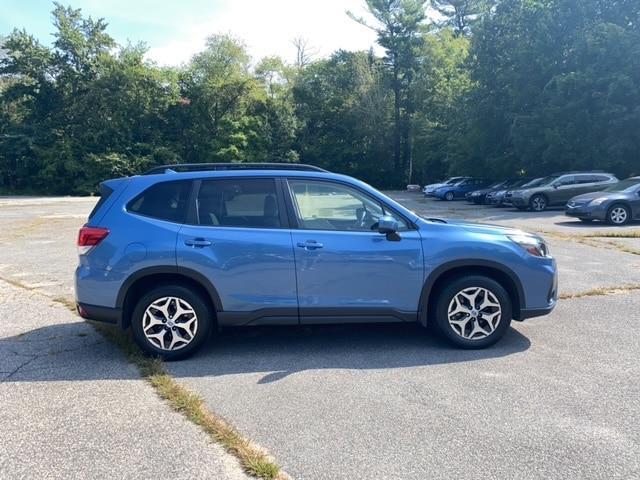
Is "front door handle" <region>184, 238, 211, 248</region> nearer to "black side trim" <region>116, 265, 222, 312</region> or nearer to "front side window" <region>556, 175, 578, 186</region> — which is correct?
"black side trim" <region>116, 265, 222, 312</region>

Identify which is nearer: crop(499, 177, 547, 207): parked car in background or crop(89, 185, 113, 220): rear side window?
crop(89, 185, 113, 220): rear side window

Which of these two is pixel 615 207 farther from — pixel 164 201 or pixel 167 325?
pixel 167 325

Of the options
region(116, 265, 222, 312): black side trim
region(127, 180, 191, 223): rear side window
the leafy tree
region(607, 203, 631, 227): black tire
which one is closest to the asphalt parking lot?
region(116, 265, 222, 312): black side trim

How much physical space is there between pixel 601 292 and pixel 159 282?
5.85m

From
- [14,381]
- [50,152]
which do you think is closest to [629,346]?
[14,381]

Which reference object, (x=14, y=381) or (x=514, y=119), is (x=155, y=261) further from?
(x=514, y=119)

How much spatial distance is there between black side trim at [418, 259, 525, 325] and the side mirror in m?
0.56

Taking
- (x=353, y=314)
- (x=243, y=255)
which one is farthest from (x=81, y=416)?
(x=353, y=314)

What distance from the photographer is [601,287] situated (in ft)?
24.7

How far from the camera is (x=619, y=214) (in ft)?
51.9

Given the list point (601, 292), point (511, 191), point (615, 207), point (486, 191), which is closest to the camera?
point (601, 292)

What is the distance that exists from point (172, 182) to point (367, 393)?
2.68 metres

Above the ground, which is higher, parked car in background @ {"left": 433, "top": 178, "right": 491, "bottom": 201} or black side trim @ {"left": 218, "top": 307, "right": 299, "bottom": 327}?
parked car in background @ {"left": 433, "top": 178, "right": 491, "bottom": 201}

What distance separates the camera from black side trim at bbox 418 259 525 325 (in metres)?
4.91
